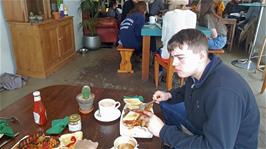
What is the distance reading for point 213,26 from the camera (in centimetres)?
304

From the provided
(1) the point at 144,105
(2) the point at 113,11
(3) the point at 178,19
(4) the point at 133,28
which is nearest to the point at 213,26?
(3) the point at 178,19

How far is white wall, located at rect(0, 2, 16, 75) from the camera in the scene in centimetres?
302

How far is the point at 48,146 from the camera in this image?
2.94 feet

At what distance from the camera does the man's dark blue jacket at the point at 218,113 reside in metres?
0.78

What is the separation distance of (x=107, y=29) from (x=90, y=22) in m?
0.43

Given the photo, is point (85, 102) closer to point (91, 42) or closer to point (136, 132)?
point (136, 132)

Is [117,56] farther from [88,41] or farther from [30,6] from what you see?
[30,6]

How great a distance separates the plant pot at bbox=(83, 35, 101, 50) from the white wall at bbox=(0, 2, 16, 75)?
5.82ft

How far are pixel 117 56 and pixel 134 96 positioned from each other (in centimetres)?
315

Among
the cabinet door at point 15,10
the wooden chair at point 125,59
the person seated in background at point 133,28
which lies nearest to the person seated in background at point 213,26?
the person seated in background at point 133,28

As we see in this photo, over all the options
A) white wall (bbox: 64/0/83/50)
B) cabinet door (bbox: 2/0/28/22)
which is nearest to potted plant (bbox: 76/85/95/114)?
cabinet door (bbox: 2/0/28/22)

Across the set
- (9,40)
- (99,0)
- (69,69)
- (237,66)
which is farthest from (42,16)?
(237,66)

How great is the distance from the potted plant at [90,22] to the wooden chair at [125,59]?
1.40 metres

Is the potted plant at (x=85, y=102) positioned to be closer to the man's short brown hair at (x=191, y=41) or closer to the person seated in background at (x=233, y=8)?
the man's short brown hair at (x=191, y=41)
